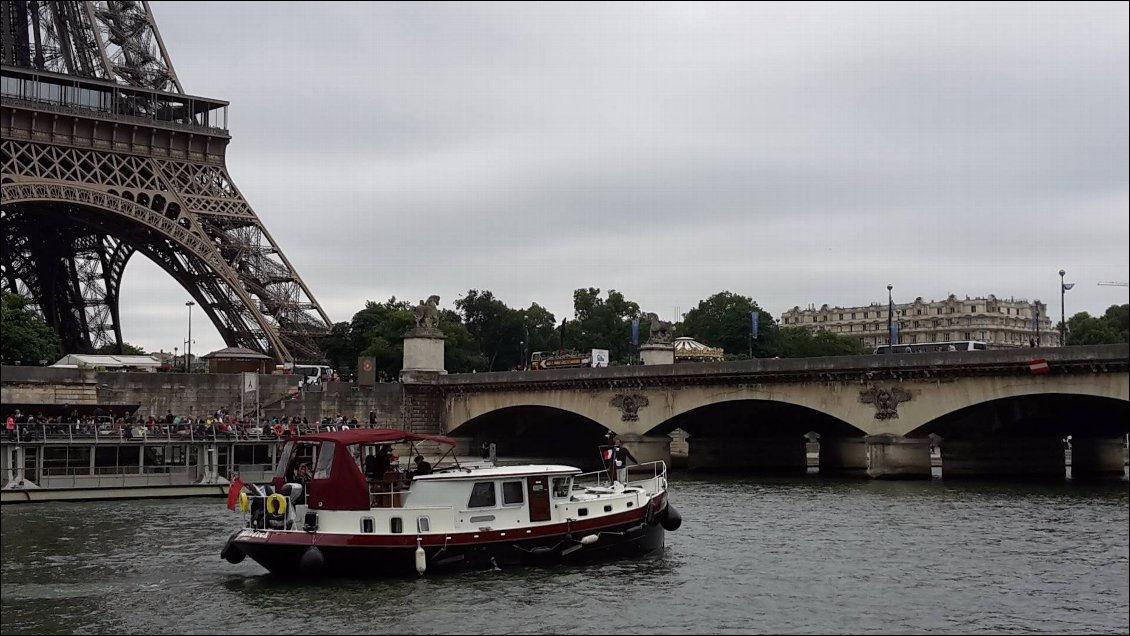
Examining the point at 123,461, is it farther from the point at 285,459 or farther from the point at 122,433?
the point at 285,459

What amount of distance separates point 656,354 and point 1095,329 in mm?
71503

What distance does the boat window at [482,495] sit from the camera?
34.2 metres

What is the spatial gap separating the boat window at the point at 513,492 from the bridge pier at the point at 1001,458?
30.4 metres

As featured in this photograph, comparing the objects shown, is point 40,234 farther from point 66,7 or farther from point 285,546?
point 285,546

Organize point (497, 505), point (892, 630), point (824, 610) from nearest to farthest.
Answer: point (892, 630) → point (824, 610) → point (497, 505)

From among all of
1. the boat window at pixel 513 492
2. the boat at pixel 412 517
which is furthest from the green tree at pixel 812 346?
the boat window at pixel 513 492

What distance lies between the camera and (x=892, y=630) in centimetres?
2583

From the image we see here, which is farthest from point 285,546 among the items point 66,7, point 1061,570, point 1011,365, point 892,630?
point 66,7

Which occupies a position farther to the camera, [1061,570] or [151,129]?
[151,129]

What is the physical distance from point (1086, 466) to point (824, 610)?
42.6m

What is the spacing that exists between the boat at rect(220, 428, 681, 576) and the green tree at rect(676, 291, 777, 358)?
86.0 m

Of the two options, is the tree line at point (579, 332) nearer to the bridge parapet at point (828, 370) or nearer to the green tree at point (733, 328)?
the green tree at point (733, 328)

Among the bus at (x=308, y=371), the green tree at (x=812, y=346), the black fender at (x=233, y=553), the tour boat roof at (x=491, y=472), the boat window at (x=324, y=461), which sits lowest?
the black fender at (x=233, y=553)

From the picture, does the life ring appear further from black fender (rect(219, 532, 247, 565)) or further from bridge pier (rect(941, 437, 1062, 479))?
bridge pier (rect(941, 437, 1062, 479))
